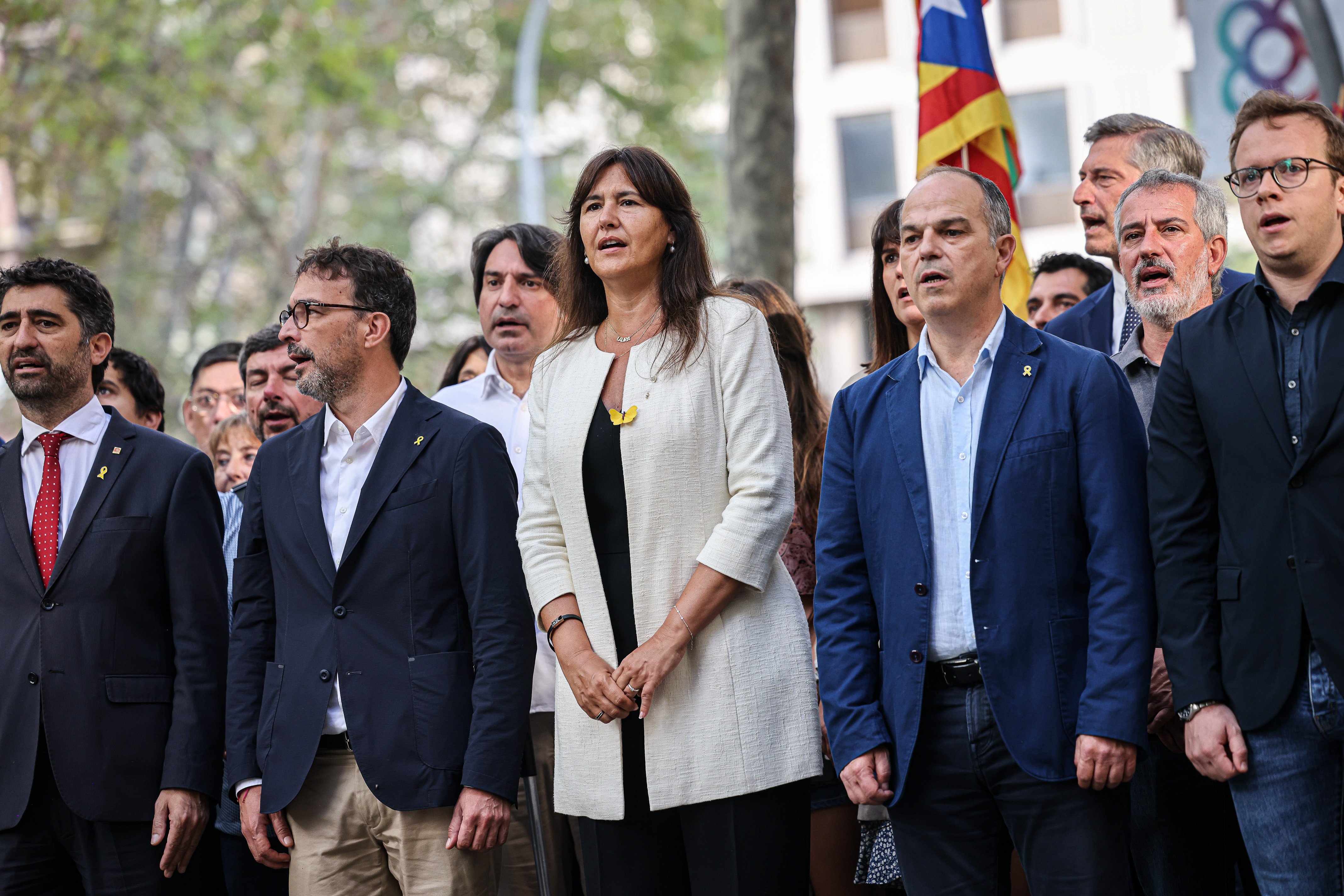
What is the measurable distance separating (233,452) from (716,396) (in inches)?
135

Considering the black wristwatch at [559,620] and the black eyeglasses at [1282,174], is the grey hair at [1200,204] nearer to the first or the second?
the black eyeglasses at [1282,174]

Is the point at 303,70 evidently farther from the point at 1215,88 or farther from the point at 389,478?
the point at 389,478

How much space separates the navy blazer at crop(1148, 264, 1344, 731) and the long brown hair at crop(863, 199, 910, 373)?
4.96 ft

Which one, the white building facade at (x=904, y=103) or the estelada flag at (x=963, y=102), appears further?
the white building facade at (x=904, y=103)

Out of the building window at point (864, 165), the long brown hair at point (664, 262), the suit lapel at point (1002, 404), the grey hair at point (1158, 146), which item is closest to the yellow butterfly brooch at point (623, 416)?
the long brown hair at point (664, 262)

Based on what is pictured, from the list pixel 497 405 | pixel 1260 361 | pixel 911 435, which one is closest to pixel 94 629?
pixel 497 405

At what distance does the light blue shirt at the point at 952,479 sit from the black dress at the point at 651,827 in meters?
0.64

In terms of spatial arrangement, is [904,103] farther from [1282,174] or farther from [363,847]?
[363,847]

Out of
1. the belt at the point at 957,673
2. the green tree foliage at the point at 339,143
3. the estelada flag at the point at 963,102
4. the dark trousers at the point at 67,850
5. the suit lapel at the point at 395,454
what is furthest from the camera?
the green tree foliage at the point at 339,143

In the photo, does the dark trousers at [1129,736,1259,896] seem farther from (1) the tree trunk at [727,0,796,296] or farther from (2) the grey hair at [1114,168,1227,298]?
(1) the tree trunk at [727,0,796,296]

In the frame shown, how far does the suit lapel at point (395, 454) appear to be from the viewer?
4.25 meters

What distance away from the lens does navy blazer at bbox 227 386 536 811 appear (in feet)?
13.4

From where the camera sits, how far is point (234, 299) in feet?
72.5

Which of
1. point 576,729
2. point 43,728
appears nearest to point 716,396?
point 576,729
